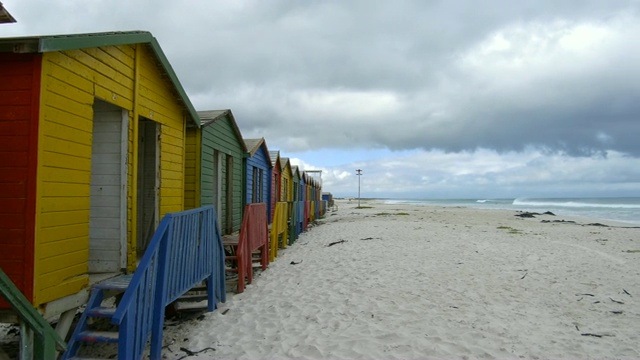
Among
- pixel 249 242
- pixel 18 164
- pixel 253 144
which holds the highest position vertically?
pixel 253 144

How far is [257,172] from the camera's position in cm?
1434

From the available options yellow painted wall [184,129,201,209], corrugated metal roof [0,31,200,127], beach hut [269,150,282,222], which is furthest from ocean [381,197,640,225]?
corrugated metal roof [0,31,200,127]

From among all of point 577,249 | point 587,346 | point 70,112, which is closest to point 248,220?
point 70,112

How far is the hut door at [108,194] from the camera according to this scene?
543 cm

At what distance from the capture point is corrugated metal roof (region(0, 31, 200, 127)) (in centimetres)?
377

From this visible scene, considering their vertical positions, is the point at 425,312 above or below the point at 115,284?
below

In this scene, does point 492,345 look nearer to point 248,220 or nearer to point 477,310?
point 477,310

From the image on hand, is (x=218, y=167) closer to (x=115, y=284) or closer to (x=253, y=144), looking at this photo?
(x=253, y=144)

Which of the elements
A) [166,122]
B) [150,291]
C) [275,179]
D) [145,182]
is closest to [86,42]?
[166,122]

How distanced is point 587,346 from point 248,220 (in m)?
5.79

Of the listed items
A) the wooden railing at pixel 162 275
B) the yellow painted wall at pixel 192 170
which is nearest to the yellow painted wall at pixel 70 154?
the wooden railing at pixel 162 275

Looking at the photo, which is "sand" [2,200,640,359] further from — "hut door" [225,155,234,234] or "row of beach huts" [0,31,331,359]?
"hut door" [225,155,234,234]

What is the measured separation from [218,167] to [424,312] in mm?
6481

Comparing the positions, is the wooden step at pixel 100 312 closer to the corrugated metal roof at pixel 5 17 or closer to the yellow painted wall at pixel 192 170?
the corrugated metal roof at pixel 5 17
